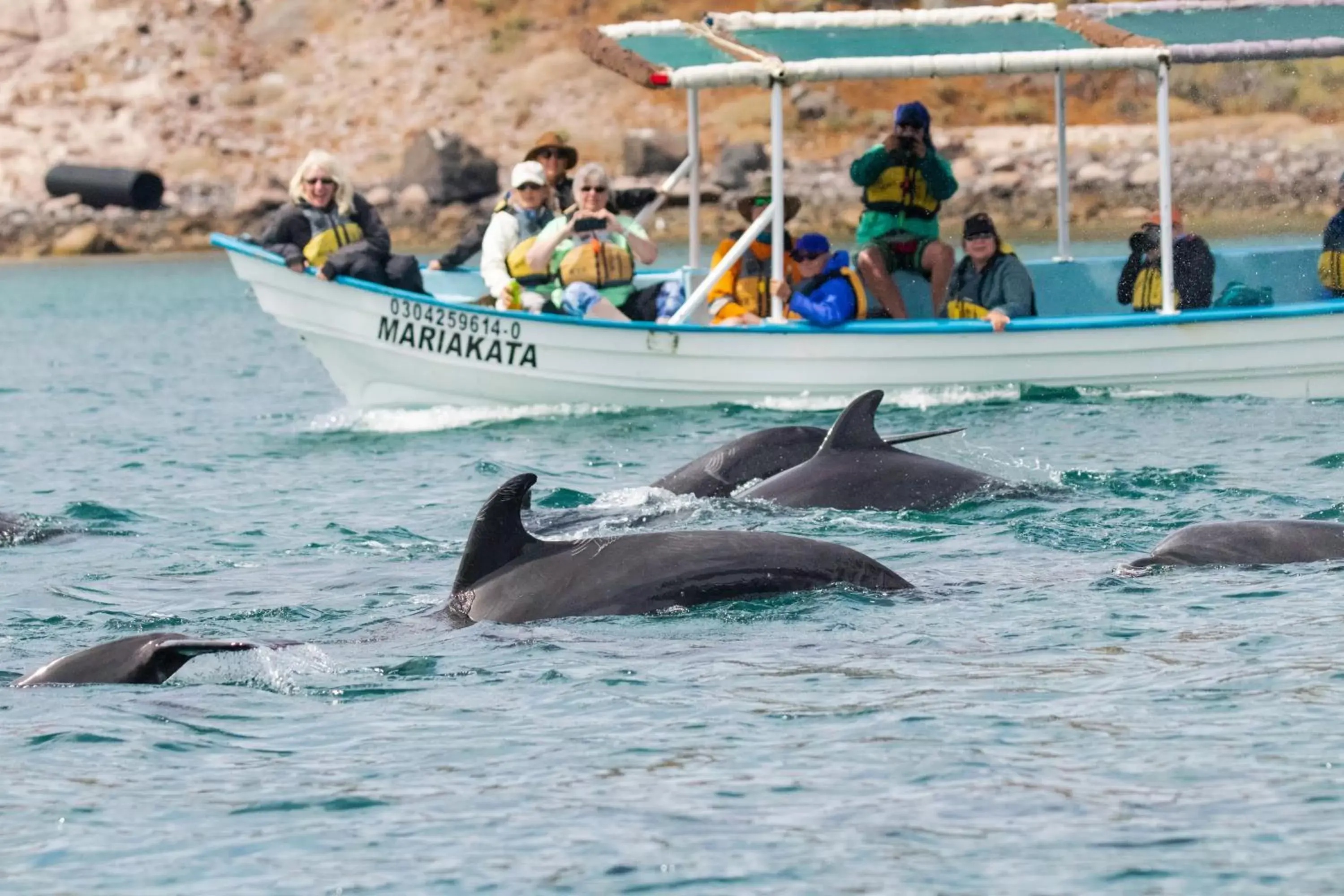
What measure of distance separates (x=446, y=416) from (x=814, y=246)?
11.1 ft

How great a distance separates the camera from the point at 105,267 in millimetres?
55250

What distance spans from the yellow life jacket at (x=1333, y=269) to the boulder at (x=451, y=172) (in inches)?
1605

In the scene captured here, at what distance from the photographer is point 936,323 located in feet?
54.1

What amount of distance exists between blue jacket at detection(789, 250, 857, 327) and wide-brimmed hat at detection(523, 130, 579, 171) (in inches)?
86.6

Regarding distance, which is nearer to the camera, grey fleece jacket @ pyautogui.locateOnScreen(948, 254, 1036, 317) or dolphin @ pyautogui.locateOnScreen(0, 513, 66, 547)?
dolphin @ pyautogui.locateOnScreen(0, 513, 66, 547)

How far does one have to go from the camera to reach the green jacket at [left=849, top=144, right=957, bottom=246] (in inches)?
671

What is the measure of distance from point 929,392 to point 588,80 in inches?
1948

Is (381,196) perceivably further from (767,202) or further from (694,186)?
(767,202)

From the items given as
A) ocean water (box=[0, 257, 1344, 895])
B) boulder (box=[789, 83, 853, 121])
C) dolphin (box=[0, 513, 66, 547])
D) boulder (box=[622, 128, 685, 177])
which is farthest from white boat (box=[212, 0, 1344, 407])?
boulder (box=[789, 83, 853, 121])

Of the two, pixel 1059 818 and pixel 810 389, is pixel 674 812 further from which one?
pixel 810 389

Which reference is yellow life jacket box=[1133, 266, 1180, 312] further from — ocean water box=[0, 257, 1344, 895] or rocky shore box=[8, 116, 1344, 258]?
rocky shore box=[8, 116, 1344, 258]

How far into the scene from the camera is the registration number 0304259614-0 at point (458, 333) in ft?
57.3

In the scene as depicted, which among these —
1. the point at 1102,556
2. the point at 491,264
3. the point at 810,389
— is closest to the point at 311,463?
the point at 491,264


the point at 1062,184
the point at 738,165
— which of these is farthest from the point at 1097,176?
the point at 1062,184
